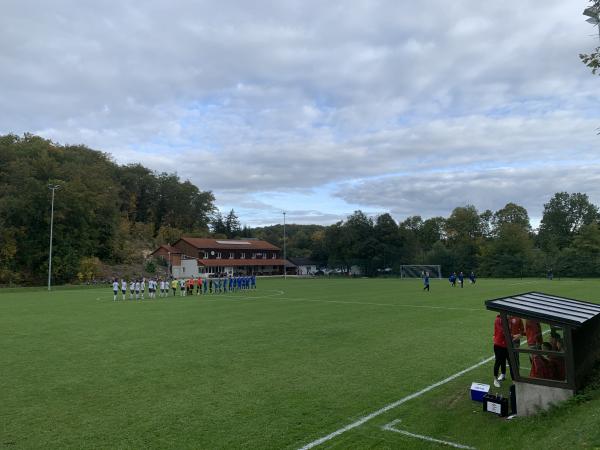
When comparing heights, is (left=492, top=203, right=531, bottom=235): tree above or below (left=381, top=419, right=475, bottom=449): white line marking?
above

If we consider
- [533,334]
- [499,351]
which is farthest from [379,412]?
[499,351]

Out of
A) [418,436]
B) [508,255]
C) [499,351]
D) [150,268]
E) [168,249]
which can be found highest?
[168,249]

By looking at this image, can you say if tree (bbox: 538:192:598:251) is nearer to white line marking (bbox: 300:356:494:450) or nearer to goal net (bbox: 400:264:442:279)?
goal net (bbox: 400:264:442:279)

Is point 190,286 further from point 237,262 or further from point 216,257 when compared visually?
point 237,262

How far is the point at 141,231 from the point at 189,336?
8555 centimetres

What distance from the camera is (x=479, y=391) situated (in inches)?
322

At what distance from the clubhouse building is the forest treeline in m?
6.32

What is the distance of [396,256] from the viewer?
8019cm

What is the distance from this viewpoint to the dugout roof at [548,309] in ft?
23.4

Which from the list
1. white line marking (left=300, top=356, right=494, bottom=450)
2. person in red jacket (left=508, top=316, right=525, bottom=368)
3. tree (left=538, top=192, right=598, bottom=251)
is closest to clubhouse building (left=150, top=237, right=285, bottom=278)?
tree (left=538, top=192, right=598, bottom=251)

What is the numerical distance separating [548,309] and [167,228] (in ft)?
319

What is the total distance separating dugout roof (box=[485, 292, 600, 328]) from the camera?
Answer: 7127 millimetres

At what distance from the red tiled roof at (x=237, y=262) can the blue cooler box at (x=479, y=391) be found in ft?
257

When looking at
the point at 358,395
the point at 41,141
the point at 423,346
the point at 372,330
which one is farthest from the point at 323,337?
the point at 41,141
